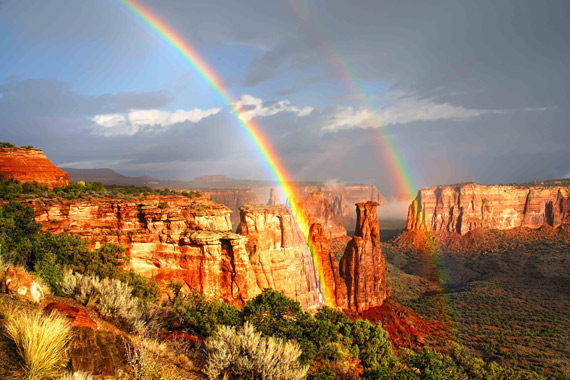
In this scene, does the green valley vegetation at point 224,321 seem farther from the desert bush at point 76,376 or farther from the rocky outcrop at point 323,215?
the rocky outcrop at point 323,215

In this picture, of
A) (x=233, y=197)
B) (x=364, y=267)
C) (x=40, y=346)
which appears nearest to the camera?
(x=40, y=346)

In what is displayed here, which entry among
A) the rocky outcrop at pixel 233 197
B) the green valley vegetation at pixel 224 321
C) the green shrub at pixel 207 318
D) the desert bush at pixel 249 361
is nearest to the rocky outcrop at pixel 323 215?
the rocky outcrop at pixel 233 197

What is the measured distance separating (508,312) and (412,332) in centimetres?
2026

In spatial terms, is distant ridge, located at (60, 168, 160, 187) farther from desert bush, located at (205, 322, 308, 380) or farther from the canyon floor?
desert bush, located at (205, 322, 308, 380)

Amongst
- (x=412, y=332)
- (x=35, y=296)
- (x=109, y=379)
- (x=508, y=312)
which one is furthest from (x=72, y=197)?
(x=508, y=312)

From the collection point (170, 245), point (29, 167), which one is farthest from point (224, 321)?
point (29, 167)

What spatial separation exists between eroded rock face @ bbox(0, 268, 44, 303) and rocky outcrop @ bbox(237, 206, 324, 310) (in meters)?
23.1

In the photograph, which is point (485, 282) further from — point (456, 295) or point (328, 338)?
point (328, 338)

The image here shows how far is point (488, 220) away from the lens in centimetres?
10762

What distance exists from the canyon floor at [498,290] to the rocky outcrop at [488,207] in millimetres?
4707

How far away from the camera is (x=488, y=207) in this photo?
4245 inches

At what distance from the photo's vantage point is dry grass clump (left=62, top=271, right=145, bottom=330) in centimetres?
1184

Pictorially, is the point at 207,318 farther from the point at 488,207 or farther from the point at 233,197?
the point at 488,207

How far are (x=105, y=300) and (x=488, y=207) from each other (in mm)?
119739
